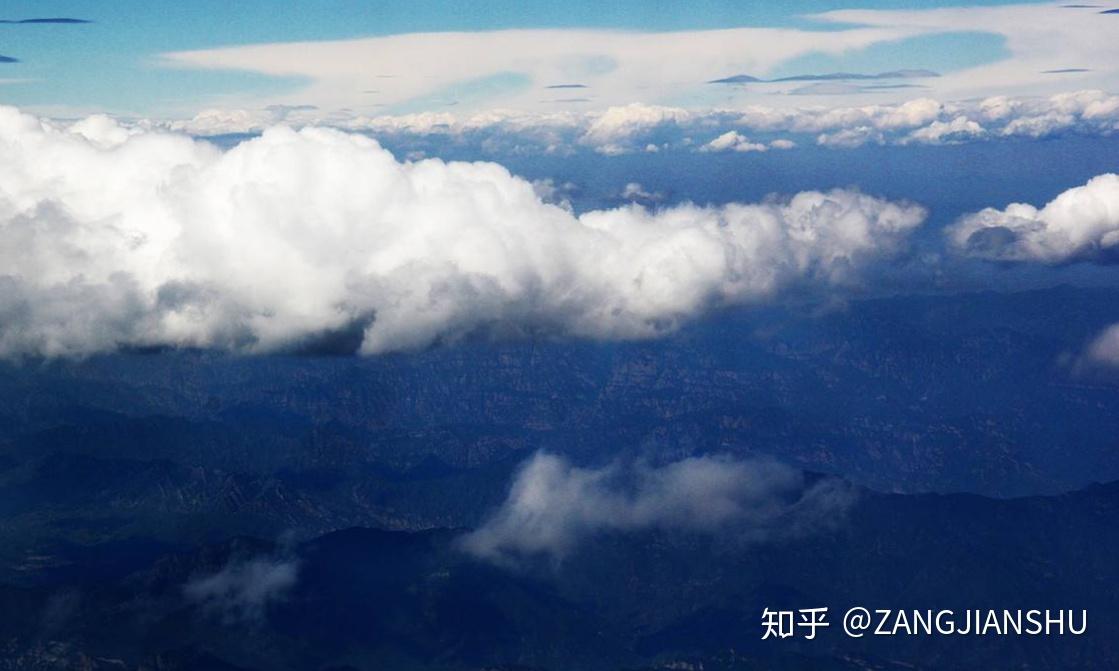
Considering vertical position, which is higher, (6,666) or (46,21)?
(46,21)

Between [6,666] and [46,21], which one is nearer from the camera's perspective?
[46,21]
